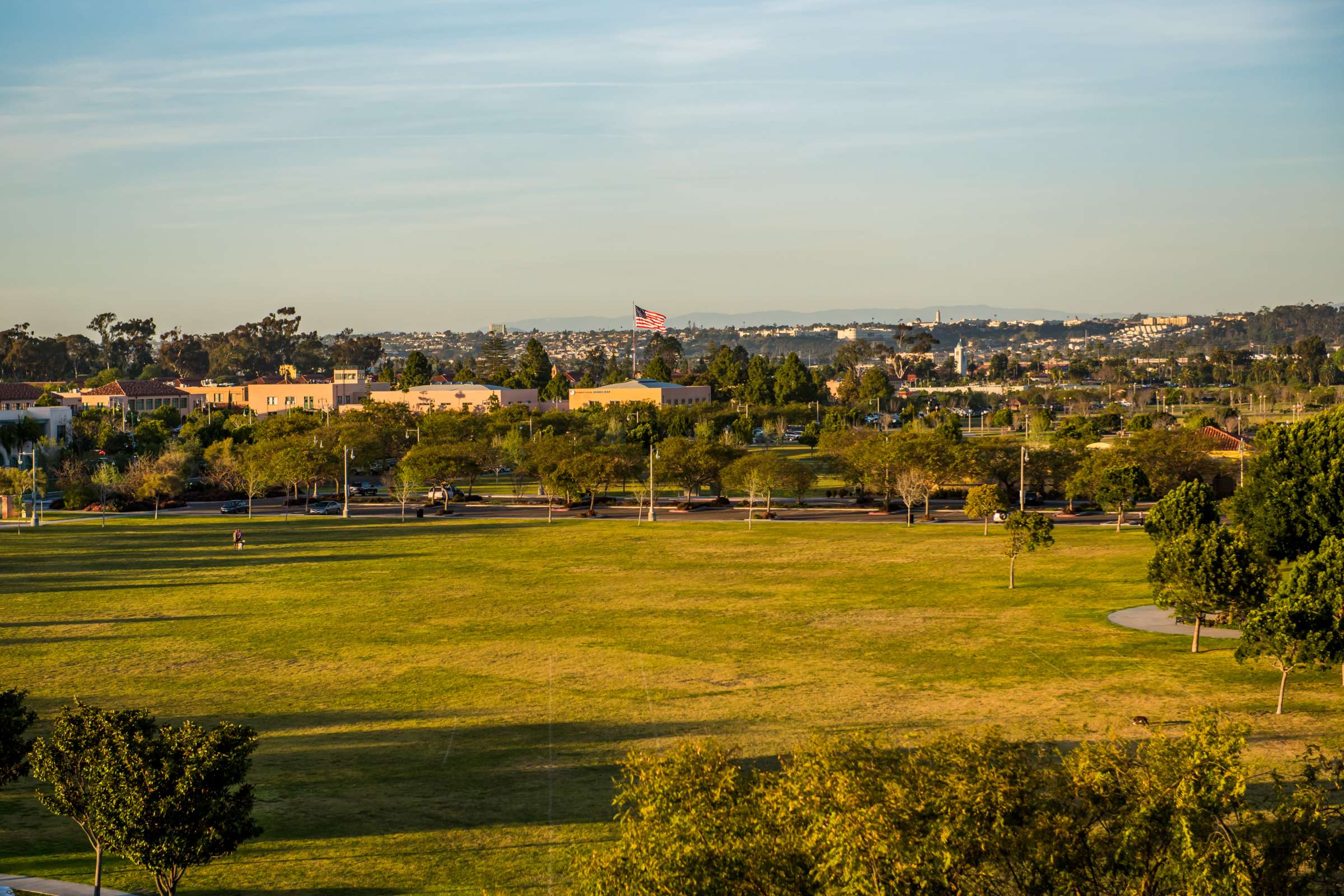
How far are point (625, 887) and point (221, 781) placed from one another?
7.72m

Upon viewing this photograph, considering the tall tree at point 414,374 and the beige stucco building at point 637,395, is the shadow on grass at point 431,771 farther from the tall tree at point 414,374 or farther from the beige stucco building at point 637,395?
the tall tree at point 414,374

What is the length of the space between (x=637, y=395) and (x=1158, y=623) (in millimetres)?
128471

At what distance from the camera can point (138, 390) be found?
6855 inches

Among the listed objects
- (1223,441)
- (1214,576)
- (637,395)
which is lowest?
(1214,576)

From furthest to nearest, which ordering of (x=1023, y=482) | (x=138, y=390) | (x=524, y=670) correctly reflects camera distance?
(x=138, y=390), (x=1023, y=482), (x=524, y=670)

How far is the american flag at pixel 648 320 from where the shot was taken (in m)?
151

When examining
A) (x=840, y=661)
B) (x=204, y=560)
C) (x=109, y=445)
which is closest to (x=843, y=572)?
(x=840, y=661)

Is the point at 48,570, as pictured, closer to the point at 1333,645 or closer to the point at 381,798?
the point at 381,798

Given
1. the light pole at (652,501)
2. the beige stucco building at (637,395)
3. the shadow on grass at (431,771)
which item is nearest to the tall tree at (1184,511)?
the shadow on grass at (431,771)

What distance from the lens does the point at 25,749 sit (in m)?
22.3

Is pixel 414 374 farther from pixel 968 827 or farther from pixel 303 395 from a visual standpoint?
pixel 968 827

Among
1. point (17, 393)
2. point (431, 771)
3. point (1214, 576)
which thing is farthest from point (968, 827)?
point (17, 393)

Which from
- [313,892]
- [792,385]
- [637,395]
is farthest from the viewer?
[792,385]

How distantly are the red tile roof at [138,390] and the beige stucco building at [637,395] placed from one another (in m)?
60.6
